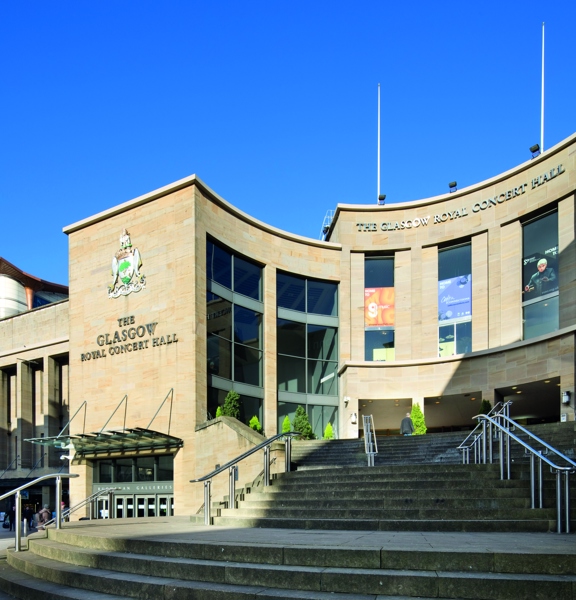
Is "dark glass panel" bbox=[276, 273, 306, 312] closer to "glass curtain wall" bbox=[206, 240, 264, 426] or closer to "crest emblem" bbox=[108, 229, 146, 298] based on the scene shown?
"glass curtain wall" bbox=[206, 240, 264, 426]

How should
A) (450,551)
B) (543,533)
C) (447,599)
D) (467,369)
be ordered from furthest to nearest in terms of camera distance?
(467,369) < (543,533) < (450,551) < (447,599)

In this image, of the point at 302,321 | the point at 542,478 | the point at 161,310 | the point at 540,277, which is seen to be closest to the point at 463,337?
the point at 540,277

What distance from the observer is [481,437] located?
13.8 meters

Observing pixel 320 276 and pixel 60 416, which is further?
pixel 60 416

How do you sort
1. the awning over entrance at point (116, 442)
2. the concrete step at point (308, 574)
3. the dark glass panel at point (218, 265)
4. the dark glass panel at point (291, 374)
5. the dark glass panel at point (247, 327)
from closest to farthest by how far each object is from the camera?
the concrete step at point (308, 574) < the awning over entrance at point (116, 442) < the dark glass panel at point (218, 265) < the dark glass panel at point (247, 327) < the dark glass panel at point (291, 374)

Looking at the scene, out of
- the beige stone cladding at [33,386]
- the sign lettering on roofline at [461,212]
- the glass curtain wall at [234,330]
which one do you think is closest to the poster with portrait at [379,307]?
the sign lettering on roofline at [461,212]

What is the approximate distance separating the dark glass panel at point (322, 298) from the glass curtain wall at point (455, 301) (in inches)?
185

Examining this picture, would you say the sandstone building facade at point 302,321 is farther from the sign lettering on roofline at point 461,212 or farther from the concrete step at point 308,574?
the concrete step at point 308,574

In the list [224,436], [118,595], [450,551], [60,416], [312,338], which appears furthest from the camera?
[60,416]

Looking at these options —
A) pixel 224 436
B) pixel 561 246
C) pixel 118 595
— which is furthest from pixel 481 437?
pixel 561 246

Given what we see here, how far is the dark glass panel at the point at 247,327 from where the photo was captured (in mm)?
27125

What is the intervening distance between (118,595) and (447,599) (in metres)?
3.64

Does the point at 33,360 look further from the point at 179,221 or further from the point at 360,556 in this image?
the point at 360,556

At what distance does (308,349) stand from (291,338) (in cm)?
94
